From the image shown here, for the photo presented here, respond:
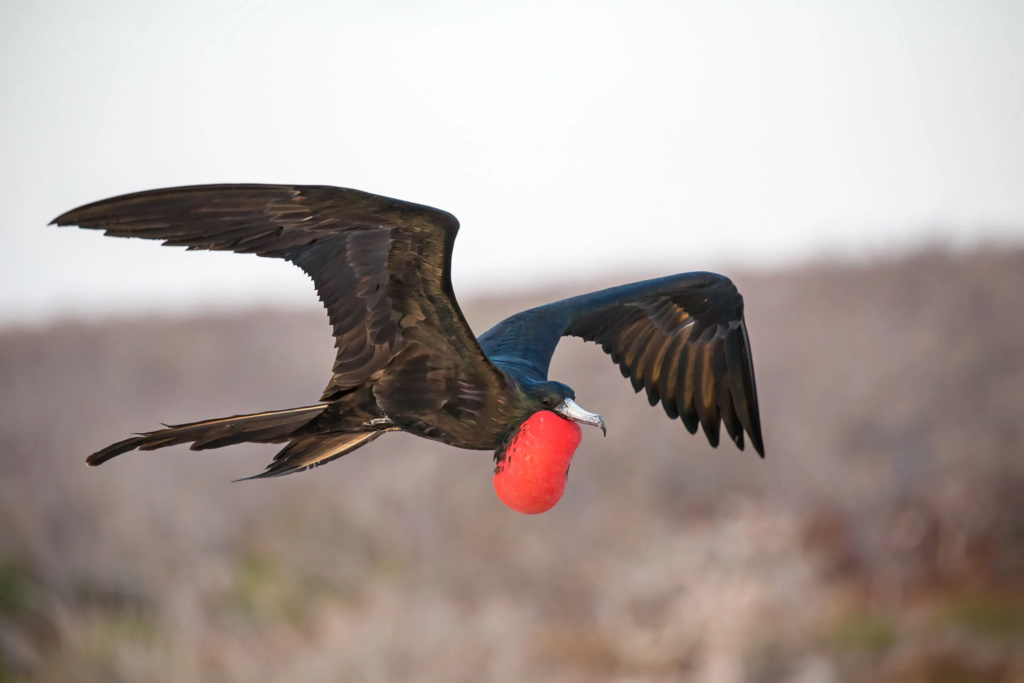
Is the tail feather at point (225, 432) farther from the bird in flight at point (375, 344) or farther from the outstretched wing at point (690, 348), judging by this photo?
the outstretched wing at point (690, 348)

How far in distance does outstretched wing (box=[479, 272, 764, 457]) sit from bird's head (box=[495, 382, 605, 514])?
134 cm

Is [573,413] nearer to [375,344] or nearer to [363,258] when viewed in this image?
[375,344]

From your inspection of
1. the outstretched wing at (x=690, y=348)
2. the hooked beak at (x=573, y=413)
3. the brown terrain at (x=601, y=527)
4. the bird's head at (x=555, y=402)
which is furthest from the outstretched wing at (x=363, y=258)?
the brown terrain at (x=601, y=527)

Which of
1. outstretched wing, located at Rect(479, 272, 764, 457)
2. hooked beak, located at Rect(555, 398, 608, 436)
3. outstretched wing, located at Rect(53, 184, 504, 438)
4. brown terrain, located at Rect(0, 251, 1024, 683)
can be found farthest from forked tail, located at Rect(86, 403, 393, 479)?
brown terrain, located at Rect(0, 251, 1024, 683)

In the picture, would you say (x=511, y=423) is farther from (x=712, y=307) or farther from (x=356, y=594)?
(x=356, y=594)

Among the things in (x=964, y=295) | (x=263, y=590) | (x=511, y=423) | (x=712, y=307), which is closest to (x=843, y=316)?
(x=964, y=295)

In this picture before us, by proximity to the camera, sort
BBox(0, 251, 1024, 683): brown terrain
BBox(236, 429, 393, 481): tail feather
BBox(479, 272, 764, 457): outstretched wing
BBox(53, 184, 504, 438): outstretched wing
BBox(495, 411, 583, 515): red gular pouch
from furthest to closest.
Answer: BBox(0, 251, 1024, 683): brown terrain, BBox(479, 272, 764, 457): outstretched wing, BBox(236, 429, 393, 481): tail feather, BBox(495, 411, 583, 515): red gular pouch, BBox(53, 184, 504, 438): outstretched wing

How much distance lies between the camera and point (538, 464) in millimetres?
3188

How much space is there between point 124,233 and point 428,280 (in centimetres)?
94

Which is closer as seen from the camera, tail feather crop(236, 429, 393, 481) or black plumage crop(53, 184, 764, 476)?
black plumage crop(53, 184, 764, 476)

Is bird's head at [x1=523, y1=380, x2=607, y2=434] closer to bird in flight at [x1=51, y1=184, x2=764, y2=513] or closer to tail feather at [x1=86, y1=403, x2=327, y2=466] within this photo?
bird in flight at [x1=51, y1=184, x2=764, y2=513]

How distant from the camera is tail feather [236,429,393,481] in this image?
12.1ft

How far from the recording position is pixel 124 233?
2.81 metres

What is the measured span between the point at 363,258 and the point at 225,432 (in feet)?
2.52
